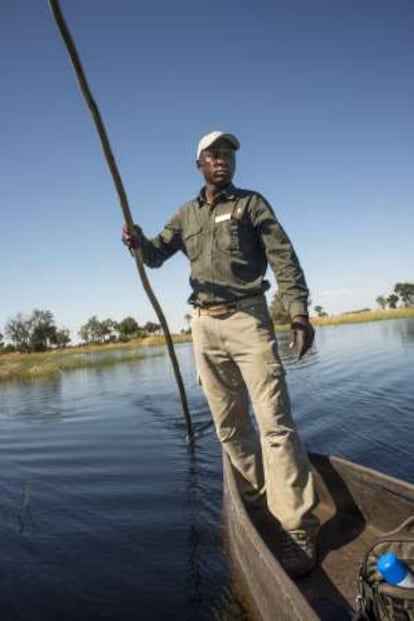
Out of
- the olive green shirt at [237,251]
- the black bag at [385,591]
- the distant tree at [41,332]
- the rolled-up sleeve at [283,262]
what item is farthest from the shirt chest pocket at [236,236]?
the distant tree at [41,332]

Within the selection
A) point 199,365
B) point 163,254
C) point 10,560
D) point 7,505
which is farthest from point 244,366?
point 7,505

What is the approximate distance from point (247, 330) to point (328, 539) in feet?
6.63

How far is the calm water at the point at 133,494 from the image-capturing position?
461cm

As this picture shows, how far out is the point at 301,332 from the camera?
171 inches

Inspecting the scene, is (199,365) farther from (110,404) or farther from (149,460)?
(110,404)

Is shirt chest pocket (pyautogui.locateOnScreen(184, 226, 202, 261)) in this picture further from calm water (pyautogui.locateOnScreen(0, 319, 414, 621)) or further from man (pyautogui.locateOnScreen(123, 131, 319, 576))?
calm water (pyautogui.locateOnScreen(0, 319, 414, 621))

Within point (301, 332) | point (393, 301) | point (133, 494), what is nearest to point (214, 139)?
point (301, 332)

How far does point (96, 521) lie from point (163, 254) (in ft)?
11.1

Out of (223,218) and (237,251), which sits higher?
(223,218)

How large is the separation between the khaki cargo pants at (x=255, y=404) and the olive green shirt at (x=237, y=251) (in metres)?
0.20

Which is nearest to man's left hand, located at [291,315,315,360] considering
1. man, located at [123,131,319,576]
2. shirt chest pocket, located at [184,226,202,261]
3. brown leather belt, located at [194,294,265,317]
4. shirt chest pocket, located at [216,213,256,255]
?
man, located at [123,131,319,576]

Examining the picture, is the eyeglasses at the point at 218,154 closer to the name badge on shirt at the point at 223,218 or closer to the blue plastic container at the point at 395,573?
the name badge on shirt at the point at 223,218

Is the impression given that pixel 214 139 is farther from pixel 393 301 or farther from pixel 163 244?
pixel 393 301

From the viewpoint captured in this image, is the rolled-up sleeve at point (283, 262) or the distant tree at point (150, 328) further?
the distant tree at point (150, 328)
